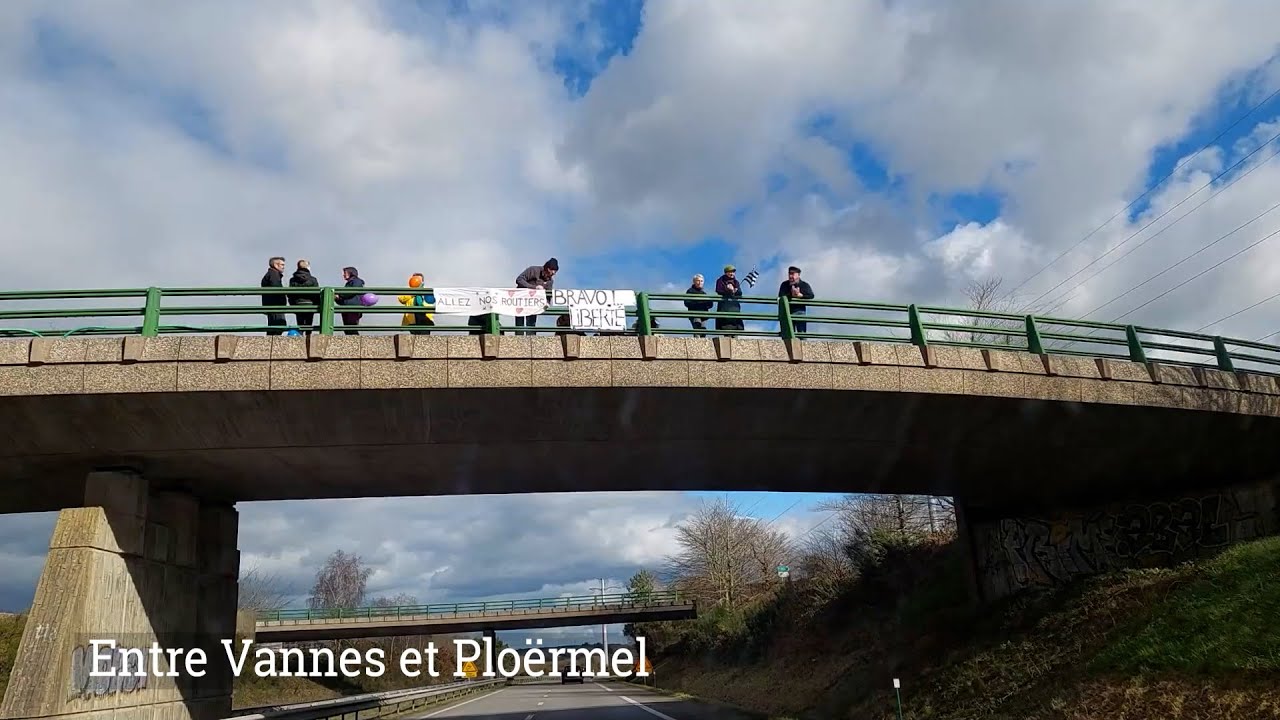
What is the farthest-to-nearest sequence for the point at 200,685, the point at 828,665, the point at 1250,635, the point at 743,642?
the point at 743,642
the point at 828,665
the point at 200,685
the point at 1250,635

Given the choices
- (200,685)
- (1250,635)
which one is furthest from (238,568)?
(1250,635)

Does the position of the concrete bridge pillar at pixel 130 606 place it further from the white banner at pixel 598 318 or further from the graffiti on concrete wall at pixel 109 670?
the white banner at pixel 598 318

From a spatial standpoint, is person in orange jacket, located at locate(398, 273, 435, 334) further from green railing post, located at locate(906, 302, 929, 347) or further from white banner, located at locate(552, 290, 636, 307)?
green railing post, located at locate(906, 302, 929, 347)

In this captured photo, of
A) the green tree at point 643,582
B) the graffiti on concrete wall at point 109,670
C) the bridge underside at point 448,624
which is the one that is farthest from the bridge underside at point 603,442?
the green tree at point 643,582

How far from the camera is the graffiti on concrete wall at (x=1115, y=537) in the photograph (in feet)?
54.9

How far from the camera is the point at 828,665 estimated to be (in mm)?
26891

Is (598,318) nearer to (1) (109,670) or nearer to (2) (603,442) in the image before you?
(2) (603,442)

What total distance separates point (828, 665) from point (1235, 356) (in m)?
14.6

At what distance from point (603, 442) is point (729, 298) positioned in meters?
3.12

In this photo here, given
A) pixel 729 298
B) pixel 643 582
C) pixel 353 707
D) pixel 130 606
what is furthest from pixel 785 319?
pixel 643 582

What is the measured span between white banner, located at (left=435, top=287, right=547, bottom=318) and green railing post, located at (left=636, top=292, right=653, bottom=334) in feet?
4.69

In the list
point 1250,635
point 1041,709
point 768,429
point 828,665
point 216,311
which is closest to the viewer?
point 1250,635

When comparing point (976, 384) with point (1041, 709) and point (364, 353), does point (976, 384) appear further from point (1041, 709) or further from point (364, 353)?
point (364, 353)

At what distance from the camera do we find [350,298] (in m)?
14.7
